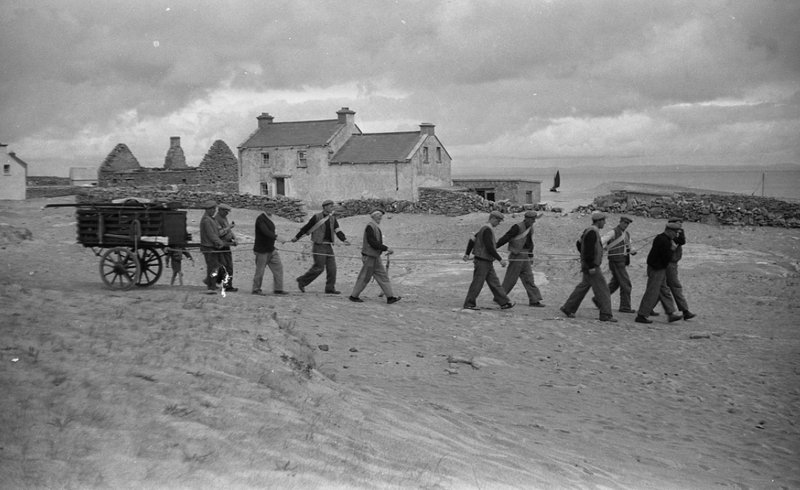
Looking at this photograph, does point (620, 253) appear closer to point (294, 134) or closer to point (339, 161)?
point (339, 161)

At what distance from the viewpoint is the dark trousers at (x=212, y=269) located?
13.3 m

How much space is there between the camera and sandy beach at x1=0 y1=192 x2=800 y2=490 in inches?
206

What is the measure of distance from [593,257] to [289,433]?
8223mm

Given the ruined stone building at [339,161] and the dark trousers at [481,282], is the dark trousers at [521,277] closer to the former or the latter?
the dark trousers at [481,282]

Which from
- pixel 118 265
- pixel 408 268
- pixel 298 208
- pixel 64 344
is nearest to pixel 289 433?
pixel 64 344

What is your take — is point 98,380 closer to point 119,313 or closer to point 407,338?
point 119,313

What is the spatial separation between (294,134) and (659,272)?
36.0 metres

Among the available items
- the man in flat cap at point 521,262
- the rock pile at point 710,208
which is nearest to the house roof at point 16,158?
the rock pile at point 710,208

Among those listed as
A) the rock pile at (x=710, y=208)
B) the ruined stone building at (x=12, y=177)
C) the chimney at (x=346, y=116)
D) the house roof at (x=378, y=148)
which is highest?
the chimney at (x=346, y=116)

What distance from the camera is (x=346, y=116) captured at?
46.5m

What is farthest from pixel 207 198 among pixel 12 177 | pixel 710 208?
pixel 710 208

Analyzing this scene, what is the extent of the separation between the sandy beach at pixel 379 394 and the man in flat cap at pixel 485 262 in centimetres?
34

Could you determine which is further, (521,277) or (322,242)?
(521,277)

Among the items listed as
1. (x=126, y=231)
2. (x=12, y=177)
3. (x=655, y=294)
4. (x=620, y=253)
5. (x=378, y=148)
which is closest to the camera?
(x=126, y=231)
